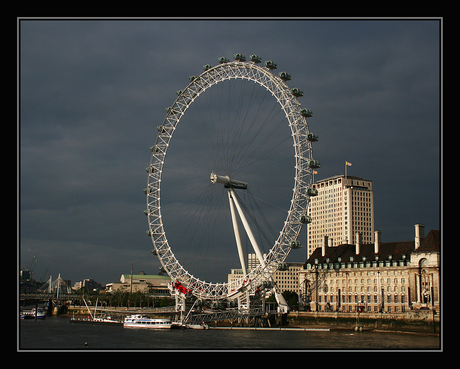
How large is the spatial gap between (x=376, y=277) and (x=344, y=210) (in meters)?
89.9

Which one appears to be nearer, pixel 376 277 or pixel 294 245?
pixel 294 245

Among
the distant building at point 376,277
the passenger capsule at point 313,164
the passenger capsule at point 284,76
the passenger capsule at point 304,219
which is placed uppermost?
the passenger capsule at point 284,76

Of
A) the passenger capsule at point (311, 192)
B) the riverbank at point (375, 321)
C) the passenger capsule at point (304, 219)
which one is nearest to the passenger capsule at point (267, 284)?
the passenger capsule at point (304, 219)

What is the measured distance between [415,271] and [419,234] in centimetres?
630

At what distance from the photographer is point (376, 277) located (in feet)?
292

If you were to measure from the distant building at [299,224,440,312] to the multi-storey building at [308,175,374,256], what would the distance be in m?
73.2

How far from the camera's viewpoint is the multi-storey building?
577 ft

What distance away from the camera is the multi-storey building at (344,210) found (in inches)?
6929

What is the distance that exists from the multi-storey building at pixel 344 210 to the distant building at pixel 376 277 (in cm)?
7319

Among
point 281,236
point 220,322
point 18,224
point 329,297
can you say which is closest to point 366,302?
point 329,297

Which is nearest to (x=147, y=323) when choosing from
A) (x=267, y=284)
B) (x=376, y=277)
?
(x=267, y=284)

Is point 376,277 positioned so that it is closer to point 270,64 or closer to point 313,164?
point 313,164

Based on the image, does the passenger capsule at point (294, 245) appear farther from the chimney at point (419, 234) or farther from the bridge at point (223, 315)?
the chimney at point (419, 234)

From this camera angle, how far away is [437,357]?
73.1 ft
